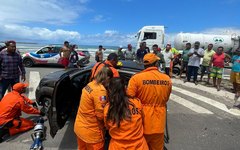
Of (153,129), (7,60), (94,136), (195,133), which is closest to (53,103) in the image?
(94,136)

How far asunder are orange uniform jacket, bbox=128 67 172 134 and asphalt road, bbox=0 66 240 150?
5.72 ft

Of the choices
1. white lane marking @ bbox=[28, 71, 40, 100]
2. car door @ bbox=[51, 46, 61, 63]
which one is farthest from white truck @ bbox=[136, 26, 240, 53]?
white lane marking @ bbox=[28, 71, 40, 100]

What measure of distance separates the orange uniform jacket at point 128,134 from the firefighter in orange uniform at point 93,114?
143 millimetres

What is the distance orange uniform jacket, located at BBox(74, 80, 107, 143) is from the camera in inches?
111

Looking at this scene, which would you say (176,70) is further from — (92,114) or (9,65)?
(92,114)

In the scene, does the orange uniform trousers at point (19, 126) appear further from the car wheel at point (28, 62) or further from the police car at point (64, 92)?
the car wheel at point (28, 62)

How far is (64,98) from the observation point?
4605 mm

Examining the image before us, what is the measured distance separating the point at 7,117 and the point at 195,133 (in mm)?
3939

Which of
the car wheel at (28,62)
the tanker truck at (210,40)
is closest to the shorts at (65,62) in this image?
the car wheel at (28,62)

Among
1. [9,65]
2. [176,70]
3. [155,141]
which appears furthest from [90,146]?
[176,70]

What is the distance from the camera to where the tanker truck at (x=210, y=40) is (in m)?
19.5

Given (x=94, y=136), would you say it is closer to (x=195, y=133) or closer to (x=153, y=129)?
(x=153, y=129)

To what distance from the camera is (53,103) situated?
407cm

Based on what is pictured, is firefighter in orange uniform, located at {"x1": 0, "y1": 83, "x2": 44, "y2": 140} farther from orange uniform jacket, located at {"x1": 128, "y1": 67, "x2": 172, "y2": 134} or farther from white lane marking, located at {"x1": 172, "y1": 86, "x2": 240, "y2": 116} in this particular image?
white lane marking, located at {"x1": 172, "y1": 86, "x2": 240, "y2": 116}
